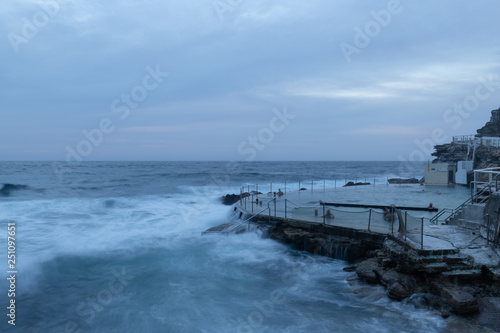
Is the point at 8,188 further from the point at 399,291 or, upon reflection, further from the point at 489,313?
the point at 489,313

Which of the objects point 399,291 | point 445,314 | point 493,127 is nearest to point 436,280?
point 399,291

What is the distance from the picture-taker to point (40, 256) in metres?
13.1

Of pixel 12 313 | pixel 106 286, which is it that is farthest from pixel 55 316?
pixel 106 286

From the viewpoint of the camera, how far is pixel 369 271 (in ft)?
31.7

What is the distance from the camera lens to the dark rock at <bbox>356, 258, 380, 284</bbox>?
30.8 feet

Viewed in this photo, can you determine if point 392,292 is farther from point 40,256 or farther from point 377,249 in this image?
point 40,256

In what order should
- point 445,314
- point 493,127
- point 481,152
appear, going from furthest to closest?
1. point 493,127
2. point 481,152
3. point 445,314

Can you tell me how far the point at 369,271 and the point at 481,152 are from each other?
101ft

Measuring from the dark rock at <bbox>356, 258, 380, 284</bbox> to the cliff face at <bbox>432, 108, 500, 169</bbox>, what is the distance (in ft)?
80.1

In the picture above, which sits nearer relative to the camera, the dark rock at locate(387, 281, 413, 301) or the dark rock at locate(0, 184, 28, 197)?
the dark rock at locate(387, 281, 413, 301)

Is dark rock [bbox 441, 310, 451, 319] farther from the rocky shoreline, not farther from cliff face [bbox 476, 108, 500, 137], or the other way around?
cliff face [bbox 476, 108, 500, 137]

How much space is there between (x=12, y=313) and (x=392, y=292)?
392 inches

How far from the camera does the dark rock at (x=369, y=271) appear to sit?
939cm

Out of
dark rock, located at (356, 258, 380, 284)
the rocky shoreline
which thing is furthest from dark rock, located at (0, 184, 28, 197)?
the rocky shoreline
